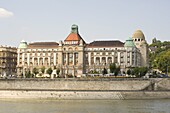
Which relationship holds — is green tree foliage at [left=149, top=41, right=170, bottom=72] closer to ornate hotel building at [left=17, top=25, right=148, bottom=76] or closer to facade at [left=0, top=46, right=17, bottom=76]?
ornate hotel building at [left=17, top=25, right=148, bottom=76]

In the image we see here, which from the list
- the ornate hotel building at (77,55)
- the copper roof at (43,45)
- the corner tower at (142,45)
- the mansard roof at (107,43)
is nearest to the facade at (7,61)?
the ornate hotel building at (77,55)

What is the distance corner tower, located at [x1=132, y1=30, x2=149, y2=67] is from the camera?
124 metres

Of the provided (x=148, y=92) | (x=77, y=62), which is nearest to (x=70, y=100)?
(x=148, y=92)

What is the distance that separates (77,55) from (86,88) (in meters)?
34.6

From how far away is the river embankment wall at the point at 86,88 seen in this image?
220 feet

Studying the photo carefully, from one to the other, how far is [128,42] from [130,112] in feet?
202

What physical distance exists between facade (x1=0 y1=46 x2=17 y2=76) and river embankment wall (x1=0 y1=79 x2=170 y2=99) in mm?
41005

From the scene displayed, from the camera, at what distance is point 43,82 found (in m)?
78.4

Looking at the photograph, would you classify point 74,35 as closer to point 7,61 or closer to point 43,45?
point 43,45

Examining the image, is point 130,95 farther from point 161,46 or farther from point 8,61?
point 161,46

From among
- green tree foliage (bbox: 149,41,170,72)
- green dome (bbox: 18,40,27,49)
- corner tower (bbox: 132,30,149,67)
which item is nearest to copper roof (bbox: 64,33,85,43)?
green dome (bbox: 18,40,27,49)

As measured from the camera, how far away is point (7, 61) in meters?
122

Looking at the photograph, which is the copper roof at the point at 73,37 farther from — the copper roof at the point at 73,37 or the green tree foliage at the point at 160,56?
the green tree foliage at the point at 160,56

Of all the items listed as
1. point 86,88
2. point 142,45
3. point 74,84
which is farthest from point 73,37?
point 86,88
